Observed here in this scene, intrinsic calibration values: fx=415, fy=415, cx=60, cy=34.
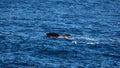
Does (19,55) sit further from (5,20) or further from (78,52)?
(5,20)

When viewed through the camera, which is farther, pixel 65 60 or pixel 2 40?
pixel 2 40

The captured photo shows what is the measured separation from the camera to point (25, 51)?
4781 cm

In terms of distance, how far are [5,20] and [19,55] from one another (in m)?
22.9

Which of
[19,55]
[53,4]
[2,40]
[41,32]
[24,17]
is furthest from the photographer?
[53,4]

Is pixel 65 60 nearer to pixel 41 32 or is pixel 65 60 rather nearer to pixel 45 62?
pixel 45 62

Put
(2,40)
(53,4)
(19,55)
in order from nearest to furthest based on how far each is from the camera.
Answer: (19,55), (2,40), (53,4)

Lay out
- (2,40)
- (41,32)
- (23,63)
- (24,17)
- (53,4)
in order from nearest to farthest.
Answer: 1. (23,63)
2. (2,40)
3. (41,32)
4. (24,17)
5. (53,4)

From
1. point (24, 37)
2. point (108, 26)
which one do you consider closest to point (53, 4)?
point (108, 26)

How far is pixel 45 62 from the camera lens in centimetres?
4347

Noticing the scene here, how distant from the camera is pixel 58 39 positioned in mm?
54000

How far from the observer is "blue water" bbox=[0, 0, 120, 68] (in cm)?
4416

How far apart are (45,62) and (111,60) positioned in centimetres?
730

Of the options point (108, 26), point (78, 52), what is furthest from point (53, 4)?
point (78, 52)

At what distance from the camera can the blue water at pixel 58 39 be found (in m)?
44.2
